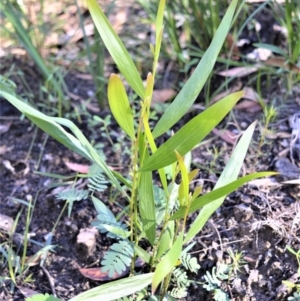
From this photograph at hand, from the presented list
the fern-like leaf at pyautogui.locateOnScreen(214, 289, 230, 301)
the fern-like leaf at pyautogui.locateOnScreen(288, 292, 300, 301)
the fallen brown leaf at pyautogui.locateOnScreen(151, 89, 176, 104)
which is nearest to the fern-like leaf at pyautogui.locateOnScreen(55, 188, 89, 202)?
the fern-like leaf at pyautogui.locateOnScreen(214, 289, 230, 301)

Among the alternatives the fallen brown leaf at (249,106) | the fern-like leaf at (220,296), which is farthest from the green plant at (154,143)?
the fallen brown leaf at (249,106)

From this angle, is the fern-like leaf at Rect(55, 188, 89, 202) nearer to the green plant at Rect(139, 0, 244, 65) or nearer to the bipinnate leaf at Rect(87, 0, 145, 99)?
the bipinnate leaf at Rect(87, 0, 145, 99)

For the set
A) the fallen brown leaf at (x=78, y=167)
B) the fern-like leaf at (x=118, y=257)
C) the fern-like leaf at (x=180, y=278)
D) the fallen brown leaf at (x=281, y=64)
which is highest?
the fallen brown leaf at (x=281, y=64)

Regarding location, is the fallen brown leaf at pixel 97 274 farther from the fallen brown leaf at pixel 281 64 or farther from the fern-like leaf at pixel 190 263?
the fallen brown leaf at pixel 281 64

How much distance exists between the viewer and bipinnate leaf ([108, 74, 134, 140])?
0.75 meters

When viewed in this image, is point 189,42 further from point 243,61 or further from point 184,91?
point 184,91

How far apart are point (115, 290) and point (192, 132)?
31cm

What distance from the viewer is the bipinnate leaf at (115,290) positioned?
81 centimetres

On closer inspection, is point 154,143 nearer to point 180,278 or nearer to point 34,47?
point 180,278

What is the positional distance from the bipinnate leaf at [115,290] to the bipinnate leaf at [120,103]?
0.26 meters

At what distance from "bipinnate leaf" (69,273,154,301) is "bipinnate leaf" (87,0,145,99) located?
331 mm

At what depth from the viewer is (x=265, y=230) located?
109 cm

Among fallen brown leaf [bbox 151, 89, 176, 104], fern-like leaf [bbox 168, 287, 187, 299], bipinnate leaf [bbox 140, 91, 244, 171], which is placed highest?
bipinnate leaf [bbox 140, 91, 244, 171]

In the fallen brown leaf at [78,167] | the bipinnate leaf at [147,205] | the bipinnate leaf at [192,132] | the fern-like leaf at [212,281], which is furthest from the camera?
the fallen brown leaf at [78,167]
